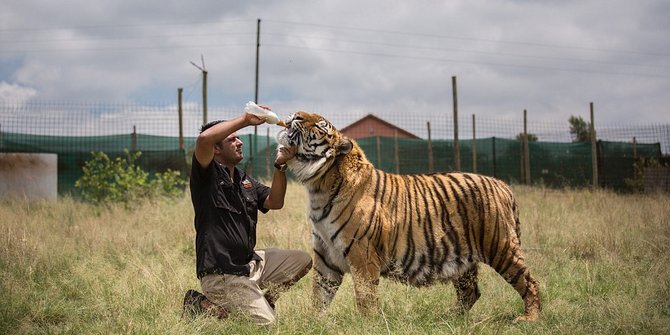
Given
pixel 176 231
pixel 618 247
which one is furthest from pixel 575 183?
pixel 176 231

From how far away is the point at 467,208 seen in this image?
456 cm

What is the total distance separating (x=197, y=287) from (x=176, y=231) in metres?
2.50

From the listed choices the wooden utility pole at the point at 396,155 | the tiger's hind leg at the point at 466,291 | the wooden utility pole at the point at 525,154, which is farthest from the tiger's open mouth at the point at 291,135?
the wooden utility pole at the point at 525,154

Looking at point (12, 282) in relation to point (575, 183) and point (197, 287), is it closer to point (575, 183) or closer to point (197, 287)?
point (197, 287)

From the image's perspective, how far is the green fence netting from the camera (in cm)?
1450

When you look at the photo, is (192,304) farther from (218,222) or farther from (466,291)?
(466,291)

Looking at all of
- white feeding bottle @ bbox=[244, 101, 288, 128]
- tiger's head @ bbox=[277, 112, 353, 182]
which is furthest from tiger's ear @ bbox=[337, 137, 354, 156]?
white feeding bottle @ bbox=[244, 101, 288, 128]

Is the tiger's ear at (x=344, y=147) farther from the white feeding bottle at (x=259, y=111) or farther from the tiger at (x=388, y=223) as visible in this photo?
the white feeding bottle at (x=259, y=111)

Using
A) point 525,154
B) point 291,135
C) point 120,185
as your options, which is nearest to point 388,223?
point 291,135

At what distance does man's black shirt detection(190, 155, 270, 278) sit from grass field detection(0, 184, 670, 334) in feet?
1.33

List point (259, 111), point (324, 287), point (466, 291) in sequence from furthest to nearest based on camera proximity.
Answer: point (466, 291) → point (324, 287) → point (259, 111)

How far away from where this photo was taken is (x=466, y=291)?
4.85 meters

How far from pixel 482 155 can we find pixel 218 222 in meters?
14.3

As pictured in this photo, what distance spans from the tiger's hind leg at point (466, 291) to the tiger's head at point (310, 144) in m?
1.44
